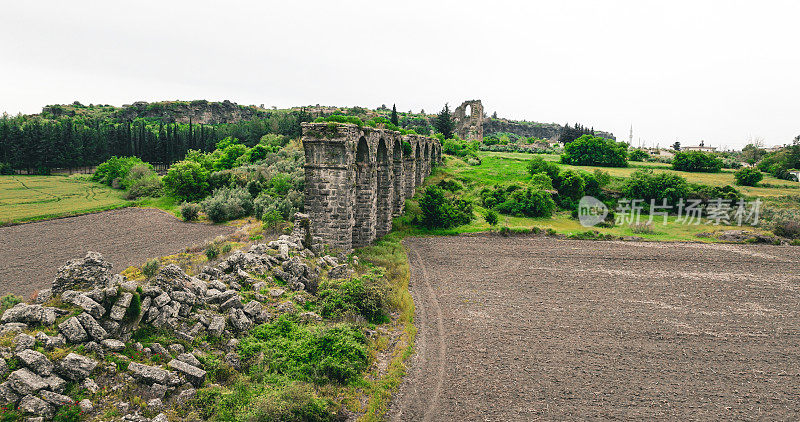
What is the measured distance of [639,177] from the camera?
31.7 m

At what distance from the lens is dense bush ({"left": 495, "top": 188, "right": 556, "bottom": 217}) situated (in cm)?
2700

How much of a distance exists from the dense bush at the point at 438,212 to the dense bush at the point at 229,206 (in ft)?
39.6

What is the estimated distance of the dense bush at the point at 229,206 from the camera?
86.3 ft

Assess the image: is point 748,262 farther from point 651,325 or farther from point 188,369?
point 188,369

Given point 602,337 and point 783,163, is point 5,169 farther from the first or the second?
point 783,163

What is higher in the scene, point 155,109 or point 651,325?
point 155,109

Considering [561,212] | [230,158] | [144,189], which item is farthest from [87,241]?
[561,212]

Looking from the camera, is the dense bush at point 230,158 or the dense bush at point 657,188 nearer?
the dense bush at point 657,188

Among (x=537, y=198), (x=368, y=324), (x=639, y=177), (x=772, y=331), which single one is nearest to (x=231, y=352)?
(x=368, y=324)

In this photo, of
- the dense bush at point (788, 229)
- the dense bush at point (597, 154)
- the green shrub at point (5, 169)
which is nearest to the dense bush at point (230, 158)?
the green shrub at point (5, 169)

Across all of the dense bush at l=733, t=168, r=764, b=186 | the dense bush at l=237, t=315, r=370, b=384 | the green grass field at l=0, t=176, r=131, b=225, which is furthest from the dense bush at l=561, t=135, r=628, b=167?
the green grass field at l=0, t=176, r=131, b=225

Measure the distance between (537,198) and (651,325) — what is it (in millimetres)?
16406

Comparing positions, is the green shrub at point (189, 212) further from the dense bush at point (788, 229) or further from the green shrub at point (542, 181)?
the dense bush at point (788, 229)

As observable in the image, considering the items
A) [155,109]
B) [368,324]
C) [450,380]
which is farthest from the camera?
[155,109]
